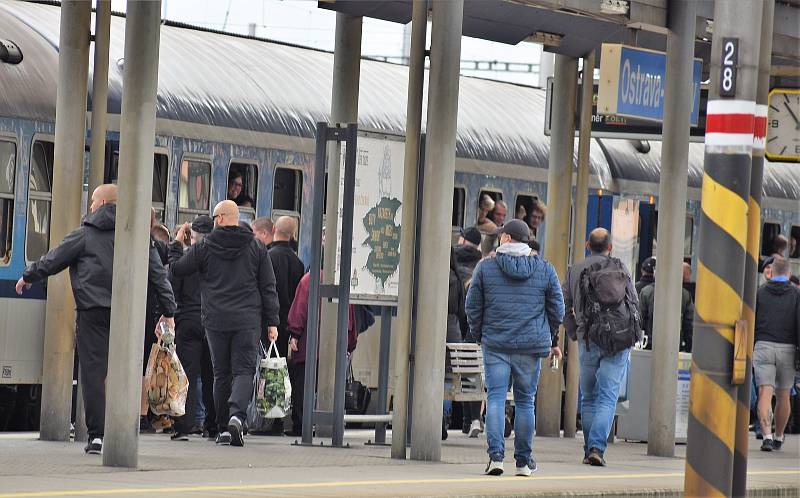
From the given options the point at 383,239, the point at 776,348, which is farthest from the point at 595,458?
the point at 776,348

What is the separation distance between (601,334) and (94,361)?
392 cm

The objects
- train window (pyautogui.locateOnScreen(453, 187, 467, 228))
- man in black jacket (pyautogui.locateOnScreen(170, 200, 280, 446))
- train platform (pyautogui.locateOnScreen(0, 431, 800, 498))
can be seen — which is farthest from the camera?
train window (pyautogui.locateOnScreen(453, 187, 467, 228))

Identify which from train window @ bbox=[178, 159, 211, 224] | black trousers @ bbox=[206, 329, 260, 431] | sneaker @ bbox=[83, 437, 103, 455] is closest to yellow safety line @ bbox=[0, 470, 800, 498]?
sneaker @ bbox=[83, 437, 103, 455]

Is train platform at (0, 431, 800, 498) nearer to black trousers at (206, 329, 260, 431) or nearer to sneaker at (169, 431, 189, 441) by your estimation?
sneaker at (169, 431, 189, 441)

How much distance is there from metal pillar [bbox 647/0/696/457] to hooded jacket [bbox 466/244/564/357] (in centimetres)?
295

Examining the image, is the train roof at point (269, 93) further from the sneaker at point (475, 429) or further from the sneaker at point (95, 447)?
the sneaker at point (95, 447)

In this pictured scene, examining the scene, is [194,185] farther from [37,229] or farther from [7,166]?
[7,166]

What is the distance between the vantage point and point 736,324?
870 cm

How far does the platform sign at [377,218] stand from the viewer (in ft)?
46.7

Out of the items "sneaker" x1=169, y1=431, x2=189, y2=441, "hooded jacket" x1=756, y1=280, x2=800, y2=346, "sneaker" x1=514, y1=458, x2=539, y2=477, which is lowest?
"sneaker" x1=169, y1=431, x2=189, y2=441

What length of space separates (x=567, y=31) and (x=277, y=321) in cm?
434

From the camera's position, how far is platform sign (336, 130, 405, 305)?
1423 cm

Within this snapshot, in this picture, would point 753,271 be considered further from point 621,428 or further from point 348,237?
point 621,428

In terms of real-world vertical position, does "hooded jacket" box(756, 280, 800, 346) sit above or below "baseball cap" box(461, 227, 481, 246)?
below
